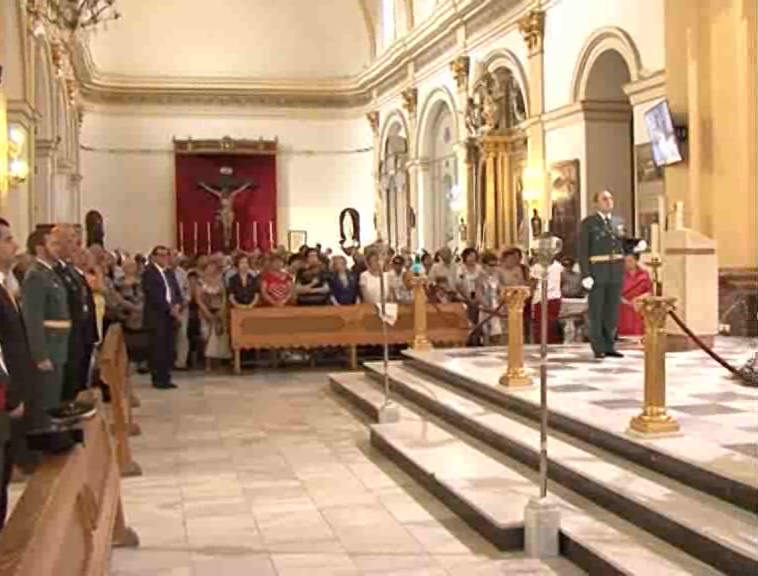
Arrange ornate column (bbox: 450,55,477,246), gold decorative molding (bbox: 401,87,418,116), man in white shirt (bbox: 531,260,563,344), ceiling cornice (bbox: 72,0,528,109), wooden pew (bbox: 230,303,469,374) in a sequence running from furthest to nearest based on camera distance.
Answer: ceiling cornice (bbox: 72,0,528,109)
gold decorative molding (bbox: 401,87,418,116)
ornate column (bbox: 450,55,477,246)
wooden pew (bbox: 230,303,469,374)
man in white shirt (bbox: 531,260,563,344)

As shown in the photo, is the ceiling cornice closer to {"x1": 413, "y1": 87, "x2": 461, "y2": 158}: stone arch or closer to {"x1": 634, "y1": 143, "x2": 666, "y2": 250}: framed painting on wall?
{"x1": 413, "y1": 87, "x2": 461, "y2": 158}: stone arch

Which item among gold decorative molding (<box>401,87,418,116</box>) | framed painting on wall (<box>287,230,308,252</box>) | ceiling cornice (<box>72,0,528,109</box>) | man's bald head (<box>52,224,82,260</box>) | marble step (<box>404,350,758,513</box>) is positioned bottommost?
marble step (<box>404,350,758,513</box>)

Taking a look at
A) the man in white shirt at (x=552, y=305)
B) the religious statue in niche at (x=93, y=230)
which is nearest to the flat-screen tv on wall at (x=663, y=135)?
the man in white shirt at (x=552, y=305)

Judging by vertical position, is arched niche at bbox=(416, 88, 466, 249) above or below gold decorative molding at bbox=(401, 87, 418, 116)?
below

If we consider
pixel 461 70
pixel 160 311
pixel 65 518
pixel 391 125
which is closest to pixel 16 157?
pixel 160 311

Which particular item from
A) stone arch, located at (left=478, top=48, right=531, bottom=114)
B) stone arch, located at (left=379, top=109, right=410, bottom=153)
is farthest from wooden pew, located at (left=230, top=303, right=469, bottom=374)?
stone arch, located at (left=379, top=109, right=410, bottom=153)

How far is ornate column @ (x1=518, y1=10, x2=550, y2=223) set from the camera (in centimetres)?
1727

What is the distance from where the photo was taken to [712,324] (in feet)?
35.6

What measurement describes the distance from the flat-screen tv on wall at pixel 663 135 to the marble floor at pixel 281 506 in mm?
5421

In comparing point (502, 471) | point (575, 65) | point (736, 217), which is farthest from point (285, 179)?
point (502, 471)

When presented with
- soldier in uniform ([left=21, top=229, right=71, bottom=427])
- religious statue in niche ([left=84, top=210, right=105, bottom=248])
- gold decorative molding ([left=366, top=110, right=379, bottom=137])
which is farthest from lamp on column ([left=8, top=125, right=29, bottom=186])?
gold decorative molding ([left=366, top=110, right=379, bottom=137])

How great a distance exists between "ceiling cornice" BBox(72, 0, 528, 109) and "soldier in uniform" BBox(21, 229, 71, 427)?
1778cm

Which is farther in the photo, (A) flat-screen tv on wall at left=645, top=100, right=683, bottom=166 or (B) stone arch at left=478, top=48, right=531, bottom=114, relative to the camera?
(B) stone arch at left=478, top=48, right=531, bottom=114

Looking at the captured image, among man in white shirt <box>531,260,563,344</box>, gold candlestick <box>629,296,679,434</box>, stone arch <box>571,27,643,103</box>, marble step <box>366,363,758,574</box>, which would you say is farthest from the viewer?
stone arch <box>571,27,643,103</box>
